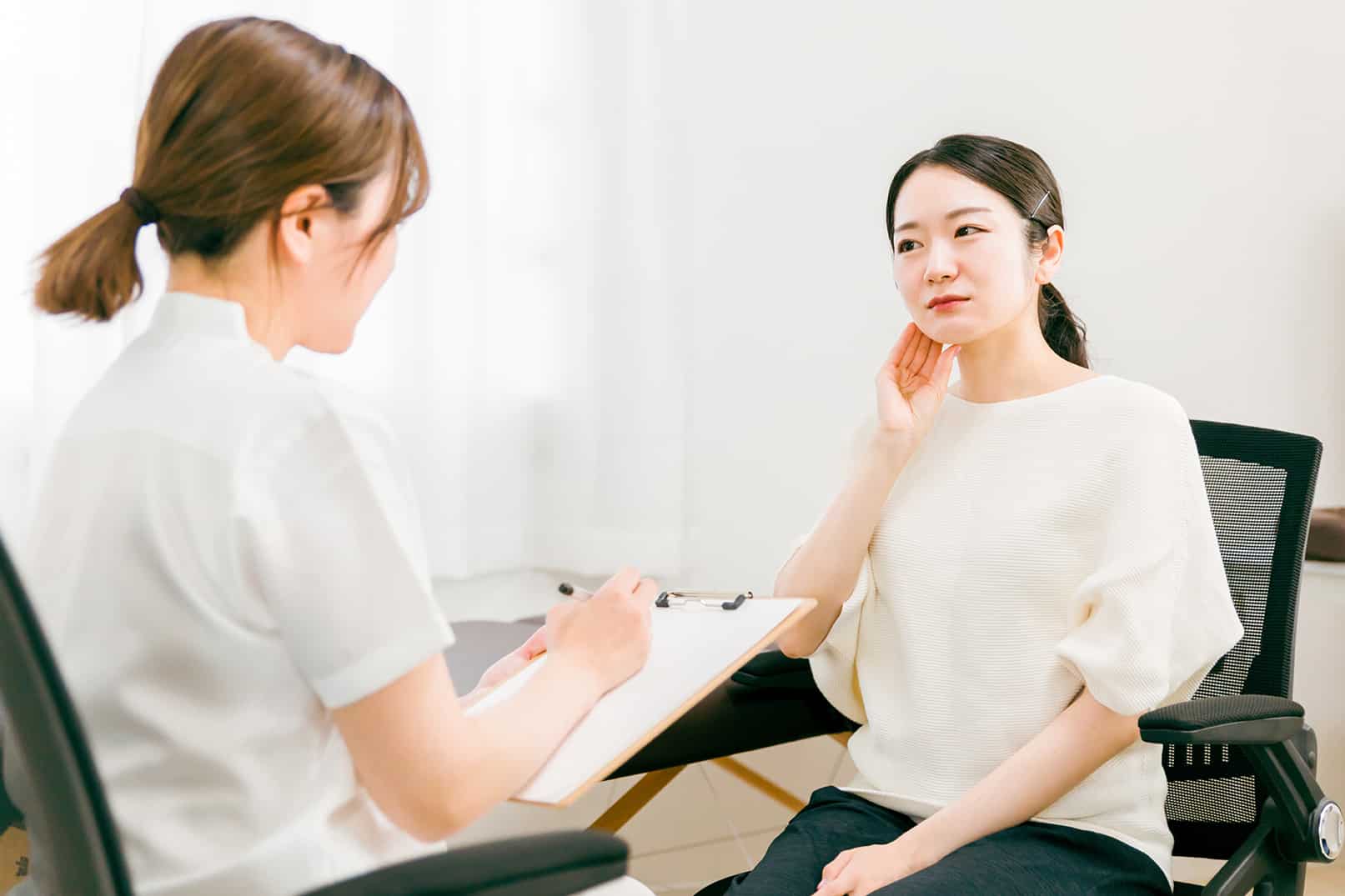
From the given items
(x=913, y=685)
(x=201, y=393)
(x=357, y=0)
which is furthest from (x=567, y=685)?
(x=357, y=0)

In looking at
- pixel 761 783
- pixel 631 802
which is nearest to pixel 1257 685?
pixel 631 802

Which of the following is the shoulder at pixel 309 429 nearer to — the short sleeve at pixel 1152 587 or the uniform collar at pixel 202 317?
the uniform collar at pixel 202 317

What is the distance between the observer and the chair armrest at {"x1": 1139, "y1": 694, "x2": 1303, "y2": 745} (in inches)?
41.9

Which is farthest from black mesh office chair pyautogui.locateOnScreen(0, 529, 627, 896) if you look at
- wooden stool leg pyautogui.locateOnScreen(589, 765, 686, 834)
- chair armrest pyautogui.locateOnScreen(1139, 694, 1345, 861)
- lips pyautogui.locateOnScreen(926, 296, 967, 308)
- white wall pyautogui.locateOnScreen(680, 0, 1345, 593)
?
white wall pyautogui.locateOnScreen(680, 0, 1345, 593)

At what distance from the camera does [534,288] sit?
2.41m

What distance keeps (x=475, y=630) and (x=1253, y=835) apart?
131cm

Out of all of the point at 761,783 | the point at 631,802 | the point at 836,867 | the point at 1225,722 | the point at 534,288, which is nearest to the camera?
the point at 1225,722

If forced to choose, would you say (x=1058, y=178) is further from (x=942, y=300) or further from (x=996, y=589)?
(x=996, y=589)

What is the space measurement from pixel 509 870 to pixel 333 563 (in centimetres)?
20

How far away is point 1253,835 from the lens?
3.83 feet

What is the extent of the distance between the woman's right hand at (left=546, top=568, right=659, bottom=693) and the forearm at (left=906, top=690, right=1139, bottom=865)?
1.34ft

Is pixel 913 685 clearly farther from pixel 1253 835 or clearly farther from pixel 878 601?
pixel 1253 835

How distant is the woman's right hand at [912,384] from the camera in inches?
56.1

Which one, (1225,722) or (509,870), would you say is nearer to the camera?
(509,870)
